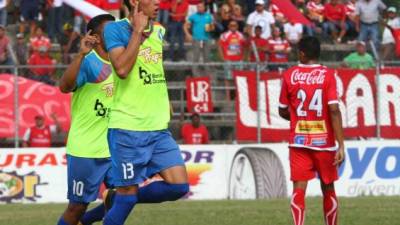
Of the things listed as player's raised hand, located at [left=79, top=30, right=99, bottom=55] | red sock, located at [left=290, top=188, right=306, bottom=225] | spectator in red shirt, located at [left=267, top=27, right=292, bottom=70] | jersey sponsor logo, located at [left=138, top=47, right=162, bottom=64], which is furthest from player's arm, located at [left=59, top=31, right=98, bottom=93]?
spectator in red shirt, located at [left=267, top=27, right=292, bottom=70]

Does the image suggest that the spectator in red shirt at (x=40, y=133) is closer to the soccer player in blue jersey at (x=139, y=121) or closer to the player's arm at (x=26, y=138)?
the player's arm at (x=26, y=138)

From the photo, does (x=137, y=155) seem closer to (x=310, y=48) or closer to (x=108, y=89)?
(x=108, y=89)

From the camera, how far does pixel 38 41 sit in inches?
989

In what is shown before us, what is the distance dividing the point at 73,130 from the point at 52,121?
11831 mm

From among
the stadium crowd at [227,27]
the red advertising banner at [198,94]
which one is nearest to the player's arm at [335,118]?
the red advertising banner at [198,94]

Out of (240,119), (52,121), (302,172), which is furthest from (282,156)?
(302,172)

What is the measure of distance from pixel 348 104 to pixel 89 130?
12780 mm

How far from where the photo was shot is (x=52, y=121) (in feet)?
72.0

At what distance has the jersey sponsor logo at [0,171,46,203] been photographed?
2106 centimetres

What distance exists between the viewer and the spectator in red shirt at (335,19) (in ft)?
92.3

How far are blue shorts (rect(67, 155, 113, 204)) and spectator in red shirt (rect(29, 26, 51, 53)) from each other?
14.6 metres

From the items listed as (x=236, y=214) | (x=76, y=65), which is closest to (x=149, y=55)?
(x=76, y=65)

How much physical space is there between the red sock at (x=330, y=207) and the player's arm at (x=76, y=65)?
112 inches

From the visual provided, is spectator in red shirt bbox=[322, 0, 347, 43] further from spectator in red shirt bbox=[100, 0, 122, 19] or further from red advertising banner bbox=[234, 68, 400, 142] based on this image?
spectator in red shirt bbox=[100, 0, 122, 19]
